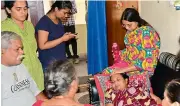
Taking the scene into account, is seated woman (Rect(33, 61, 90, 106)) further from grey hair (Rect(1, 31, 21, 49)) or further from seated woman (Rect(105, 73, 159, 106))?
seated woman (Rect(105, 73, 159, 106))

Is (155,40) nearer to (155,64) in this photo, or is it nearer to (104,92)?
(155,64)

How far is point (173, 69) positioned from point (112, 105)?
0.67 meters

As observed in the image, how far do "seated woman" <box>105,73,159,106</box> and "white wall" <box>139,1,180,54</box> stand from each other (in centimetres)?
68

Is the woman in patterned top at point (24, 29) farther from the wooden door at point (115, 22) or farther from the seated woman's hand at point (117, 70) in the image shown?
the wooden door at point (115, 22)

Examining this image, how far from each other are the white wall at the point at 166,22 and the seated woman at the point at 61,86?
157cm

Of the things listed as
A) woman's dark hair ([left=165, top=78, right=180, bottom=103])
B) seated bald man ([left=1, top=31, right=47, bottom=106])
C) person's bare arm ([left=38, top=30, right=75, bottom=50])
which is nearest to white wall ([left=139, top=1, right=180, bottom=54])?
person's bare arm ([left=38, top=30, right=75, bottom=50])

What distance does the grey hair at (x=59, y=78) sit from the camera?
4.97 ft

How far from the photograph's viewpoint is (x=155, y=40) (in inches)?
94.6

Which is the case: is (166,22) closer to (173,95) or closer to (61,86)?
(173,95)

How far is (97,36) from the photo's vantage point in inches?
166

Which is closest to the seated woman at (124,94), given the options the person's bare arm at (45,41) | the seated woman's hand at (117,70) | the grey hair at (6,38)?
the seated woman's hand at (117,70)

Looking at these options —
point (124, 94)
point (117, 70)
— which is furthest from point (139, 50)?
point (124, 94)

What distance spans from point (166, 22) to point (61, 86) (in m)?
1.87

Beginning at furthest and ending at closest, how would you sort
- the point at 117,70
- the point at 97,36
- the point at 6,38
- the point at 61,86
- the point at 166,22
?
the point at 97,36 < the point at 166,22 < the point at 117,70 < the point at 6,38 < the point at 61,86
